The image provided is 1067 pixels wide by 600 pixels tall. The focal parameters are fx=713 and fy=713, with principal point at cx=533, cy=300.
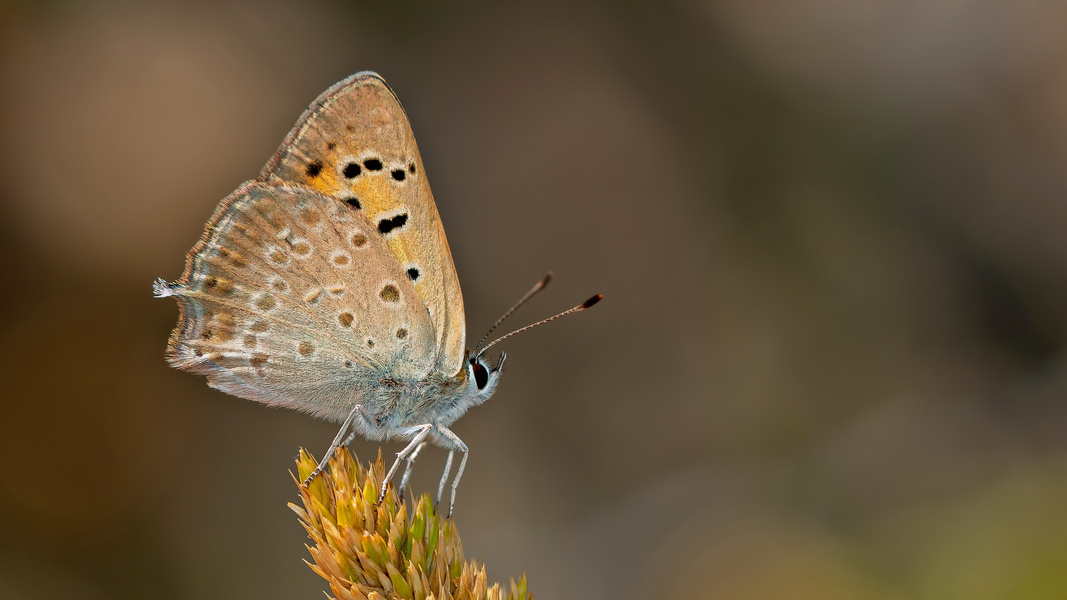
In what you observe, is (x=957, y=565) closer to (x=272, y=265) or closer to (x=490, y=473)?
(x=490, y=473)

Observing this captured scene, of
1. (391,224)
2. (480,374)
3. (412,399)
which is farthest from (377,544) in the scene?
(391,224)

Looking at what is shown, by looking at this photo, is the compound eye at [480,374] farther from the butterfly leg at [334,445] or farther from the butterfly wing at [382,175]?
the butterfly leg at [334,445]

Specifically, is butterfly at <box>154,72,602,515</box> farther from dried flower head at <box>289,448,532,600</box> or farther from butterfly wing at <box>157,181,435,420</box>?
dried flower head at <box>289,448,532,600</box>

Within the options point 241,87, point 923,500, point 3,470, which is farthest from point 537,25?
point 3,470

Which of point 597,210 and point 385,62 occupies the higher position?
point 385,62

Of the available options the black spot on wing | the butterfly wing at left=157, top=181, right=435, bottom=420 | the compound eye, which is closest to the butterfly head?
the compound eye

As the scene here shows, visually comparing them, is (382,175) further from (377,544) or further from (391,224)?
(377,544)
